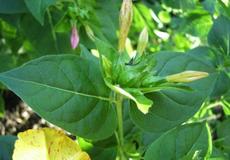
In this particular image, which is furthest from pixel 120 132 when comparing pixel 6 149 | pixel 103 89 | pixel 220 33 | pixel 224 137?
pixel 220 33

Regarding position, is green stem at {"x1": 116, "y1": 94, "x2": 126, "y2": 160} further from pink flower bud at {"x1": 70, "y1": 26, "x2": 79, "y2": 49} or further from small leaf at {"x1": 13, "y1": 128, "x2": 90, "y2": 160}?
pink flower bud at {"x1": 70, "y1": 26, "x2": 79, "y2": 49}

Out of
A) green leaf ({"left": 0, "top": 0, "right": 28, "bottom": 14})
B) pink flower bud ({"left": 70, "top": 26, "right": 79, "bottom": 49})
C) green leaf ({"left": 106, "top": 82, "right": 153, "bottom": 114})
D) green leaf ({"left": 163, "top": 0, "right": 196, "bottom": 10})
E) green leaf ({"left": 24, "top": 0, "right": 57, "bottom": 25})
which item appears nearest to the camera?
green leaf ({"left": 106, "top": 82, "right": 153, "bottom": 114})

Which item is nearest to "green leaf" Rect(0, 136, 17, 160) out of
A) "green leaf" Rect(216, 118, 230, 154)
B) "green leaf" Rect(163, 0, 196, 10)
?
"green leaf" Rect(216, 118, 230, 154)

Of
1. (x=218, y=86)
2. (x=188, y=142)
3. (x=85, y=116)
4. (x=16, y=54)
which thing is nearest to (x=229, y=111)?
(x=218, y=86)

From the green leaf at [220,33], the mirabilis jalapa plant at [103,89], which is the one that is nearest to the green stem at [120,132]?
the mirabilis jalapa plant at [103,89]

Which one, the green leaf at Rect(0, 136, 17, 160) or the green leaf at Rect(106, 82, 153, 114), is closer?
the green leaf at Rect(106, 82, 153, 114)

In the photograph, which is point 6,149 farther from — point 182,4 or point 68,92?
point 182,4
